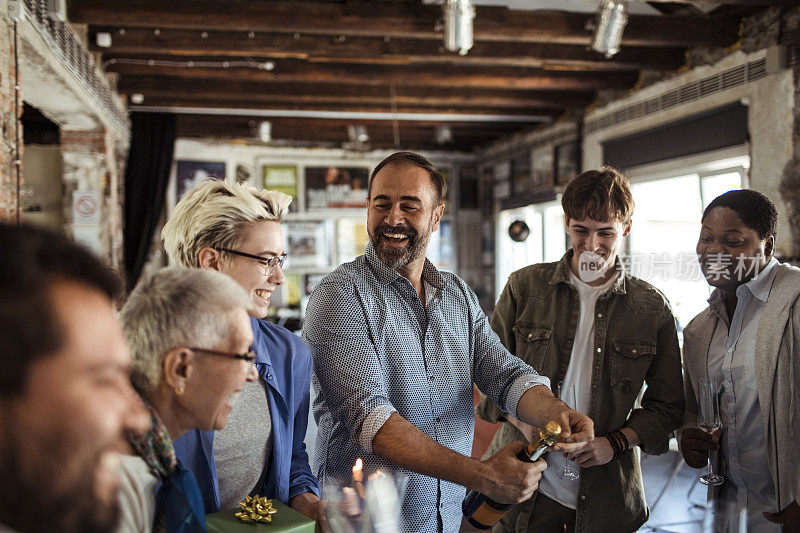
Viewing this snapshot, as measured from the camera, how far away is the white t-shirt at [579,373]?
1.95 meters

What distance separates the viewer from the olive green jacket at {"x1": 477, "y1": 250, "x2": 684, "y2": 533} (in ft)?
6.32

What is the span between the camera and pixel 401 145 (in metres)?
9.67

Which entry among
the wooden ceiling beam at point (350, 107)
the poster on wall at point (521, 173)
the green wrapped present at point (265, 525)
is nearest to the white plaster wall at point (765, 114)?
the wooden ceiling beam at point (350, 107)

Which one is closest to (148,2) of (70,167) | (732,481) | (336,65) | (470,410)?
(336,65)

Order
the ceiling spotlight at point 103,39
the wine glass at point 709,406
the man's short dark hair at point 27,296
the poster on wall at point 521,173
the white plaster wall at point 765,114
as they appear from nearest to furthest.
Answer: the man's short dark hair at point 27,296, the wine glass at point 709,406, the white plaster wall at point 765,114, the ceiling spotlight at point 103,39, the poster on wall at point 521,173

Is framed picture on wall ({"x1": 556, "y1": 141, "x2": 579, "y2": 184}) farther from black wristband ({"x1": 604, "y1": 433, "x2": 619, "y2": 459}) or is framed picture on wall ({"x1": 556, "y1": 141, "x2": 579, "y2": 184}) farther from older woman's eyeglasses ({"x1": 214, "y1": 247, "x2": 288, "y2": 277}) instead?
older woman's eyeglasses ({"x1": 214, "y1": 247, "x2": 288, "y2": 277})

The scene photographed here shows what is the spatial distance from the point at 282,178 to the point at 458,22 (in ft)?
19.1

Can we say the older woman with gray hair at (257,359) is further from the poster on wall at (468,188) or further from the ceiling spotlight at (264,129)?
the poster on wall at (468,188)

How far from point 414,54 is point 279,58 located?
1.38 metres

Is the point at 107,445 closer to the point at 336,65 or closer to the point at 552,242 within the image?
the point at 336,65

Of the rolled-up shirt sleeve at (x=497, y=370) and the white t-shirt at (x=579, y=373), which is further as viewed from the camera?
the white t-shirt at (x=579, y=373)

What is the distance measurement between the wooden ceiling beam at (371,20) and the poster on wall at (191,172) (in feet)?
14.7

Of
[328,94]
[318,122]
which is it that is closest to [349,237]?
[318,122]

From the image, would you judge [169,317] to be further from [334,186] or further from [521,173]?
[334,186]
